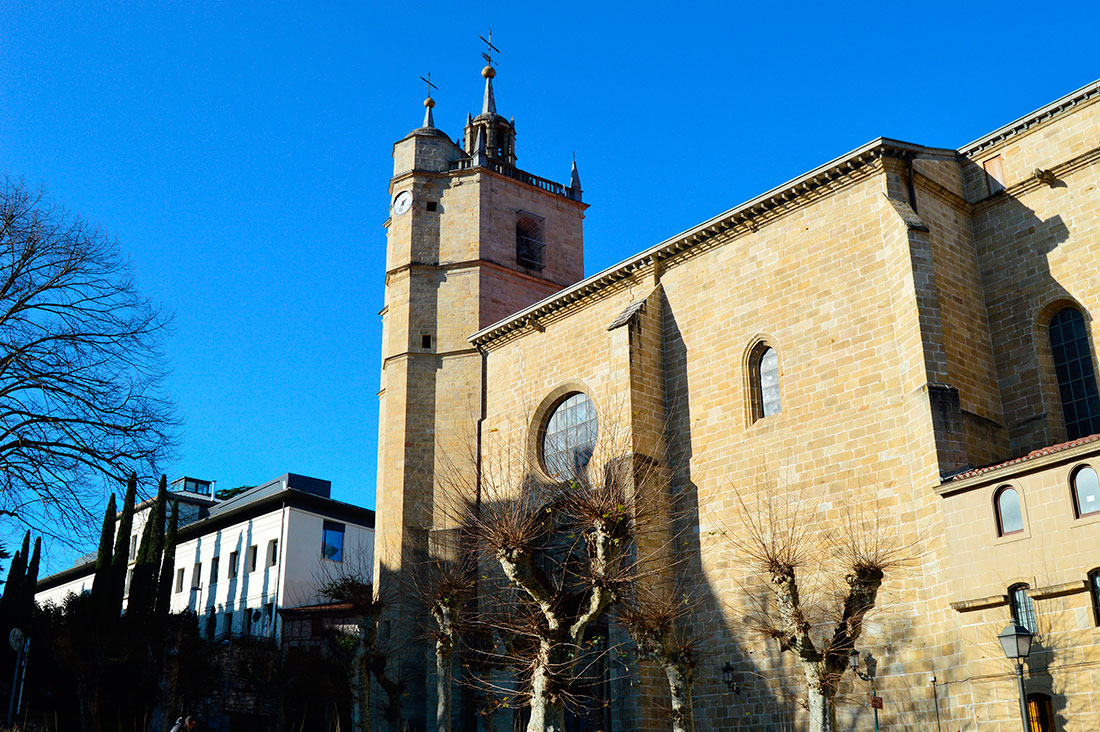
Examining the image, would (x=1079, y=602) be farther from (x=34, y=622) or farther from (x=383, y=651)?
(x=34, y=622)

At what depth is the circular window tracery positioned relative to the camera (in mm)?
23156

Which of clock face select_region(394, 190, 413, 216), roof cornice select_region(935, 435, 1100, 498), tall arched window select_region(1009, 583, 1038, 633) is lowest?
tall arched window select_region(1009, 583, 1038, 633)

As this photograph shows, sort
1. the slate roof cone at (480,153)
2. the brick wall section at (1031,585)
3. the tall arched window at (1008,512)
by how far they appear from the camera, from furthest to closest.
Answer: the slate roof cone at (480,153) → the tall arched window at (1008,512) → the brick wall section at (1031,585)

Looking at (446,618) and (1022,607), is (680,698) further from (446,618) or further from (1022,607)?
(446,618)

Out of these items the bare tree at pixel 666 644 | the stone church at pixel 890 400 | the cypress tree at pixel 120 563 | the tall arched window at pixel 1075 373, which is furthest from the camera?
the cypress tree at pixel 120 563

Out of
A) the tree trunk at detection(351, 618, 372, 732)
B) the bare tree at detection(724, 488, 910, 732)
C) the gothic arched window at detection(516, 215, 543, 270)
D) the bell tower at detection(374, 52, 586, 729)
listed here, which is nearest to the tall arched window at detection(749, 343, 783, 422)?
the bare tree at detection(724, 488, 910, 732)

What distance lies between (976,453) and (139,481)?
13.7 meters

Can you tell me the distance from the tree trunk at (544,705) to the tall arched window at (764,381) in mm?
7098

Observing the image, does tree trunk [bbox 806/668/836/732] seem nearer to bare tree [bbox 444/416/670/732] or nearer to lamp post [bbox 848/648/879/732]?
lamp post [bbox 848/648/879/732]

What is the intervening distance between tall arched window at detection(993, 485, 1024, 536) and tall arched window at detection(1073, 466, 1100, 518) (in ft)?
2.67

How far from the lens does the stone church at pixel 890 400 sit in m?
14.3

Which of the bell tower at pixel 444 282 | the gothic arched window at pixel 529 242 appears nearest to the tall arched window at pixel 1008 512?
the bell tower at pixel 444 282

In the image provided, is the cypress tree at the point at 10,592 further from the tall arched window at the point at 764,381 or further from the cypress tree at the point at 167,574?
the tall arched window at the point at 764,381

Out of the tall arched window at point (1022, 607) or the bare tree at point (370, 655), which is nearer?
the tall arched window at point (1022, 607)
